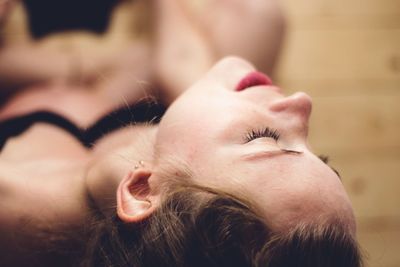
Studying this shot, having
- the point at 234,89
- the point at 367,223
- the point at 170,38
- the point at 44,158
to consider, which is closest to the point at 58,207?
the point at 44,158

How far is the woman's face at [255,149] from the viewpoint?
0.69 metres

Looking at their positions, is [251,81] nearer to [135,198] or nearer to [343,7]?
[135,198]

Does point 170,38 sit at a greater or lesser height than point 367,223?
greater

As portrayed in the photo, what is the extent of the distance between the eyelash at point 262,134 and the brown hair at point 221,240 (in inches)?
4.0

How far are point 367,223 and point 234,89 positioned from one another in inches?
26.1

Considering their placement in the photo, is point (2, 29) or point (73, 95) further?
point (2, 29)

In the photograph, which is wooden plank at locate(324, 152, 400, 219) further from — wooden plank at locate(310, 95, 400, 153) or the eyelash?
the eyelash

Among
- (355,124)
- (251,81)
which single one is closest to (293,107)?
(251,81)

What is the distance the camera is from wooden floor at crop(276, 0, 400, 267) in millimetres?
1365

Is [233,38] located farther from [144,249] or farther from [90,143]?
[144,249]

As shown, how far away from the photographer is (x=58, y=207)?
0.87m

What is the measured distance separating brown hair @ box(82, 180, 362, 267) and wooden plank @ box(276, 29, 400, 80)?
0.78 metres

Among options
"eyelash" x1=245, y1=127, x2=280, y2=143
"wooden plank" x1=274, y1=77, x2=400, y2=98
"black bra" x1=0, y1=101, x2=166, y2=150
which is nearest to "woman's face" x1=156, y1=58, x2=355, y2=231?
"eyelash" x1=245, y1=127, x2=280, y2=143

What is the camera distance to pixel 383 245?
4.28 ft
